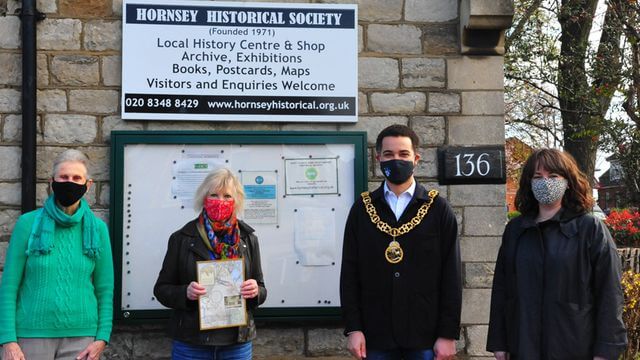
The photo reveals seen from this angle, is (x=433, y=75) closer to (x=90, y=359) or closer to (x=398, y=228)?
(x=398, y=228)

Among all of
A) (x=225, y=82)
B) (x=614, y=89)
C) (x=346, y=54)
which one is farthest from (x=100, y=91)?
(x=614, y=89)

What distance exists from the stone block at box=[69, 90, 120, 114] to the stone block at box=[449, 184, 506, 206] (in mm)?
2637

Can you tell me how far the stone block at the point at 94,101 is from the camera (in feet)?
15.7

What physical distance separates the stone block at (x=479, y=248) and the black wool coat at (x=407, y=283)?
4.60ft

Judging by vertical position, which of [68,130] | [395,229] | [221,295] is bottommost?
[221,295]

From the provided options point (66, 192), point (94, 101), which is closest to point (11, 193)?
point (94, 101)

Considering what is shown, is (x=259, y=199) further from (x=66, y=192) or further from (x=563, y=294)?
(x=563, y=294)

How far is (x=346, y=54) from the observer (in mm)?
4934

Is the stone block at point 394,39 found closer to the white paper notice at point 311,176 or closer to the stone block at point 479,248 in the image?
the white paper notice at point 311,176

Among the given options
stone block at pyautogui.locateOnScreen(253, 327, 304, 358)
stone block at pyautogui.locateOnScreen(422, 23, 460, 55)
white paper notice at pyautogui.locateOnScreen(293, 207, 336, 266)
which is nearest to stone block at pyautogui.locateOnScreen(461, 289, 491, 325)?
white paper notice at pyautogui.locateOnScreen(293, 207, 336, 266)

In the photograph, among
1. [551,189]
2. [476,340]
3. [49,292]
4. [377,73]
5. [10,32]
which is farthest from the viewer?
[377,73]

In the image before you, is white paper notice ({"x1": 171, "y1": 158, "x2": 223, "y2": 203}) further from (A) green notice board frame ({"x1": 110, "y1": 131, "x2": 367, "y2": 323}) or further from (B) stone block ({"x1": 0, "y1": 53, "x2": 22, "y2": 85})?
(B) stone block ({"x1": 0, "y1": 53, "x2": 22, "y2": 85})

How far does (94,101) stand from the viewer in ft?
15.7

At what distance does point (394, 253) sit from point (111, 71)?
2646 millimetres
